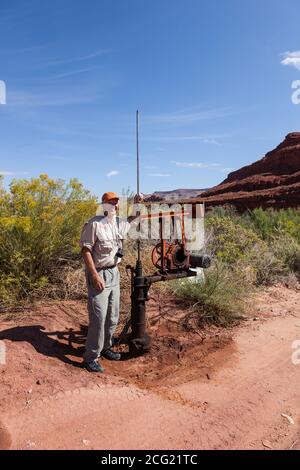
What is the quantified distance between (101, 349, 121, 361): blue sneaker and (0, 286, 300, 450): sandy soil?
0.09m

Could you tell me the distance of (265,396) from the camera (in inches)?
152

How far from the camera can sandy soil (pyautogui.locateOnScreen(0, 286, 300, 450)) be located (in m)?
3.10

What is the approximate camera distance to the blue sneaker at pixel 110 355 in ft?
15.2

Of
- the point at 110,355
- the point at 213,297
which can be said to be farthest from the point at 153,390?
the point at 213,297

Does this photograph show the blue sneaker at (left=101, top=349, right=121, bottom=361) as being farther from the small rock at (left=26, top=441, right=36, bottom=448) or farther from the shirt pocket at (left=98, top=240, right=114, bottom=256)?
the small rock at (left=26, top=441, right=36, bottom=448)

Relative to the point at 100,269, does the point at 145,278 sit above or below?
below

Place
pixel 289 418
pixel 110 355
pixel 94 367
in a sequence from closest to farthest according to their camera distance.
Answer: pixel 289 418 < pixel 94 367 < pixel 110 355

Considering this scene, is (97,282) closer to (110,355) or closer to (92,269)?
(92,269)

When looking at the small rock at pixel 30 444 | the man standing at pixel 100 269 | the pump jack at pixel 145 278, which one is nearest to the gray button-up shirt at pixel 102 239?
the man standing at pixel 100 269

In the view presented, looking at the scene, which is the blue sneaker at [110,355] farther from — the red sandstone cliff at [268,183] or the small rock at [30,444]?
the red sandstone cliff at [268,183]

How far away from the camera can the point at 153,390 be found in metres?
3.87

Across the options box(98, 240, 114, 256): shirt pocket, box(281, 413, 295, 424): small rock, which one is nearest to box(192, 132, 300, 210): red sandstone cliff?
box(98, 240, 114, 256): shirt pocket

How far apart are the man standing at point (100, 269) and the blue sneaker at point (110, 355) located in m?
0.37

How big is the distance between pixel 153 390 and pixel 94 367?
2.23 feet
